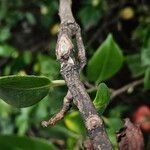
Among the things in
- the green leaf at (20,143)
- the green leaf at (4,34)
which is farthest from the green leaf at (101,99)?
the green leaf at (4,34)

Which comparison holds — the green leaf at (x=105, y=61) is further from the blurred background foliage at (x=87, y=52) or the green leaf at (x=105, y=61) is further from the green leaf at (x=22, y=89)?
the green leaf at (x=22, y=89)

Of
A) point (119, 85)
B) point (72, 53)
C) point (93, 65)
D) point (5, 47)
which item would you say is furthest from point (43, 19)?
point (72, 53)

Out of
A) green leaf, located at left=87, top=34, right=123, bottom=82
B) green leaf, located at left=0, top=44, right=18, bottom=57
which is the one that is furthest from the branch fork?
green leaf, located at left=0, top=44, right=18, bottom=57

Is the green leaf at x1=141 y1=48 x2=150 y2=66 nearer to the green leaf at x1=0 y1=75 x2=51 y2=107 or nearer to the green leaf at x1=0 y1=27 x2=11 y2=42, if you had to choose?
the green leaf at x1=0 y1=75 x2=51 y2=107

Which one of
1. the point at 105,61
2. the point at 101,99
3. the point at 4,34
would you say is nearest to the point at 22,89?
the point at 101,99

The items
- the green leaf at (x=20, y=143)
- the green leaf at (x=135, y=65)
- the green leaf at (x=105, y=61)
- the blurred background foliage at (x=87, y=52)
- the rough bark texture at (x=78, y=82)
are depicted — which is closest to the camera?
the rough bark texture at (x=78, y=82)

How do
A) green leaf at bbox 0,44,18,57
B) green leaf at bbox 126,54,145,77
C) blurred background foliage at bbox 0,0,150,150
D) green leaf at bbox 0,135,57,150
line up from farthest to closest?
1. green leaf at bbox 0,44,18,57
2. green leaf at bbox 126,54,145,77
3. blurred background foliage at bbox 0,0,150,150
4. green leaf at bbox 0,135,57,150

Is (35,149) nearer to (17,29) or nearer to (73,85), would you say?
(73,85)
